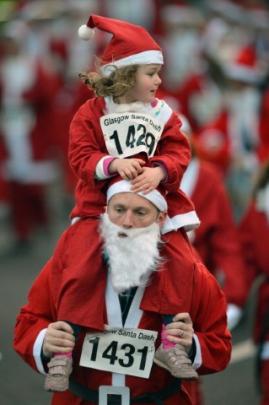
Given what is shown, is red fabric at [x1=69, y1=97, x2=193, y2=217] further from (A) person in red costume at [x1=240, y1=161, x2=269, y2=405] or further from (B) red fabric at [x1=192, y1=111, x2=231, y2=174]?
(B) red fabric at [x1=192, y1=111, x2=231, y2=174]

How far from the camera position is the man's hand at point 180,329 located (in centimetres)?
344

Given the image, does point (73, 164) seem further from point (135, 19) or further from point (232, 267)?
Answer: point (135, 19)

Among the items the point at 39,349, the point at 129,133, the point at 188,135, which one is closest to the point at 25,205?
the point at 188,135

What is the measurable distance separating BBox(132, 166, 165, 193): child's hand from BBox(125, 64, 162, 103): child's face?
258 millimetres

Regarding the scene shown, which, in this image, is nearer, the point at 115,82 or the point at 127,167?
the point at 127,167

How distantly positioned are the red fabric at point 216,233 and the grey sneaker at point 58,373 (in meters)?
1.67

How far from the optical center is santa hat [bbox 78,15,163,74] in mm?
3447

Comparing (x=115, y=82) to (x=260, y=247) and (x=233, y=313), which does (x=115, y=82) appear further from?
(x=233, y=313)

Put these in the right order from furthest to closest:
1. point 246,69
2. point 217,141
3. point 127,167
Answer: point 246,69 → point 217,141 → point 127,167

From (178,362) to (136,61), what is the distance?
1012 millimetres

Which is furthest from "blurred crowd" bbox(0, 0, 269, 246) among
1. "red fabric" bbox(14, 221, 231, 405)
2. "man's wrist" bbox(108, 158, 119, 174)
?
"man's wrist" bbox(108, 158, 119, 174)

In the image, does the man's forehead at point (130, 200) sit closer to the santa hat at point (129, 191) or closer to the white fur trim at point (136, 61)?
the santa hat at point (129, 191)

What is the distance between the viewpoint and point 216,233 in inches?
204

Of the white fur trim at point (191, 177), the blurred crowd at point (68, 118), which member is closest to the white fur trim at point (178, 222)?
the white fur trim at point (191, 177)
